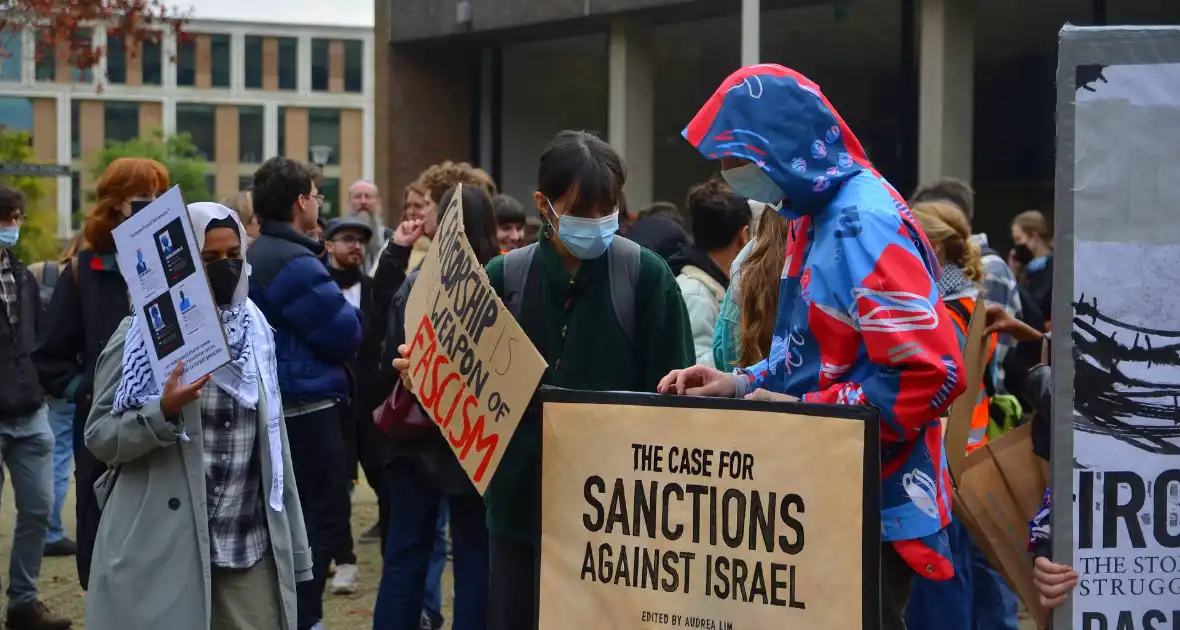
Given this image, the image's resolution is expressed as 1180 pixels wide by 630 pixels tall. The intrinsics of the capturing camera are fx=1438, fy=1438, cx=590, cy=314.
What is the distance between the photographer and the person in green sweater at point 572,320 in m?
4.17

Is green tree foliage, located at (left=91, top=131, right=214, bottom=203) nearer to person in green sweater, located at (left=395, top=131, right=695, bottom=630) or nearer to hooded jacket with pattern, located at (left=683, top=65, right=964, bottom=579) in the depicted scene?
person in green sweater, located at (left=395, top=131, right=695, bottom=630)

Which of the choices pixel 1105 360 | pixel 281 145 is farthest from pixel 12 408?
pixel 281 145

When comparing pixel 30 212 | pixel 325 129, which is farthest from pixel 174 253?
pixel 325 129

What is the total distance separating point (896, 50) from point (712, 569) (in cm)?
A: 2087

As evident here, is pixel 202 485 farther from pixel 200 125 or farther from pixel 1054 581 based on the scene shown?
pixel 200 125

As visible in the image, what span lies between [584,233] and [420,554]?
2040 millimetres

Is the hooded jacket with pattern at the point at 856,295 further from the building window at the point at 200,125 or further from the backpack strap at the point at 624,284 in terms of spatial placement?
the building window at the point at 200,125

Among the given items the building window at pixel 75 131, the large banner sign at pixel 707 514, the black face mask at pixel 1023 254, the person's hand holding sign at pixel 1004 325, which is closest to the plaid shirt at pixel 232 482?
the large banner sign at pixel 707 514

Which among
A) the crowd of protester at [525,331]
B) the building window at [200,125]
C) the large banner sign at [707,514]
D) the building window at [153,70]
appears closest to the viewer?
the large banner sign at [707,514]

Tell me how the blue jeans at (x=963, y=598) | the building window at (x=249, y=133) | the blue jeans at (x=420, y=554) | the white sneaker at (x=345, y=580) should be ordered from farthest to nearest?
1. the building window at (x=249, y=133)
2. the white sneaker at (x=345, y=580)
3. the blue jeans at (x=420, y=554)
4. the blue jeans at (x=963, y=598)

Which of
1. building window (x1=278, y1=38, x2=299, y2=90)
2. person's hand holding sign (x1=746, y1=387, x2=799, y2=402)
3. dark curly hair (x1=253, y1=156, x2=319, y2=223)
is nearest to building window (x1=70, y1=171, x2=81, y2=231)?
building window (x1=278, y1=38, x2=299, y2=90)

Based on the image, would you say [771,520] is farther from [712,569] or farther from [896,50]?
[896,50]

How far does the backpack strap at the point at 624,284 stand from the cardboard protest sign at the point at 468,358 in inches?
22.5

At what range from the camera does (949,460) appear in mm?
5051
